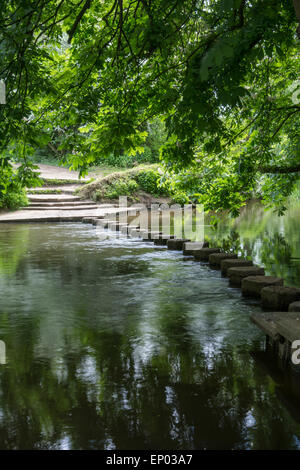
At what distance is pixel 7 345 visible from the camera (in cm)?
457

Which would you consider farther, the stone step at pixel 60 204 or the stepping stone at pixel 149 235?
the stone step at pixel 60 204

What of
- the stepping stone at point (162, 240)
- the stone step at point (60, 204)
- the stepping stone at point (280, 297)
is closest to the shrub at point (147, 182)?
the stone step at point (60, 204)

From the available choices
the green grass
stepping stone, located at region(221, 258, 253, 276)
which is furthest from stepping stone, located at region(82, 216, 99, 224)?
stepping stone, located at region(221, 258, 253, 276)

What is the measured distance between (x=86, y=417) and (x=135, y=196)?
21931mm

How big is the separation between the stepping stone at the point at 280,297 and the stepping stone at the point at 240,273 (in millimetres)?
1392

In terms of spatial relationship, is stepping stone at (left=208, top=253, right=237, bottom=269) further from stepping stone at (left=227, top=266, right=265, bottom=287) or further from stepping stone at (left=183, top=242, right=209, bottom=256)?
stepping stone at (left=227, top=266, right=265, bottom=287)

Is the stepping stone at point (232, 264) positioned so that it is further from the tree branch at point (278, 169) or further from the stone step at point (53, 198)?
the stone step at point (53, 198)

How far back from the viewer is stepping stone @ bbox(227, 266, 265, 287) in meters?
6.98

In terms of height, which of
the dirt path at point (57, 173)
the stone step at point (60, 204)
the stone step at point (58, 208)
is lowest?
the stone step at point (58, 208)

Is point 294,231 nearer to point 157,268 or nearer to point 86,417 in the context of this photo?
point 157,268

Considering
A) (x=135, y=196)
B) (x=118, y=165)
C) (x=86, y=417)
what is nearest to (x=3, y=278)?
(x=86, y=417)

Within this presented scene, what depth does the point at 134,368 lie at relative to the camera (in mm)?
3951

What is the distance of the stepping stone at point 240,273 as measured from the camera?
6980 millimetres

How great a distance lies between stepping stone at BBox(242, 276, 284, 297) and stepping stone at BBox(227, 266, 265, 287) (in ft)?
1.97
